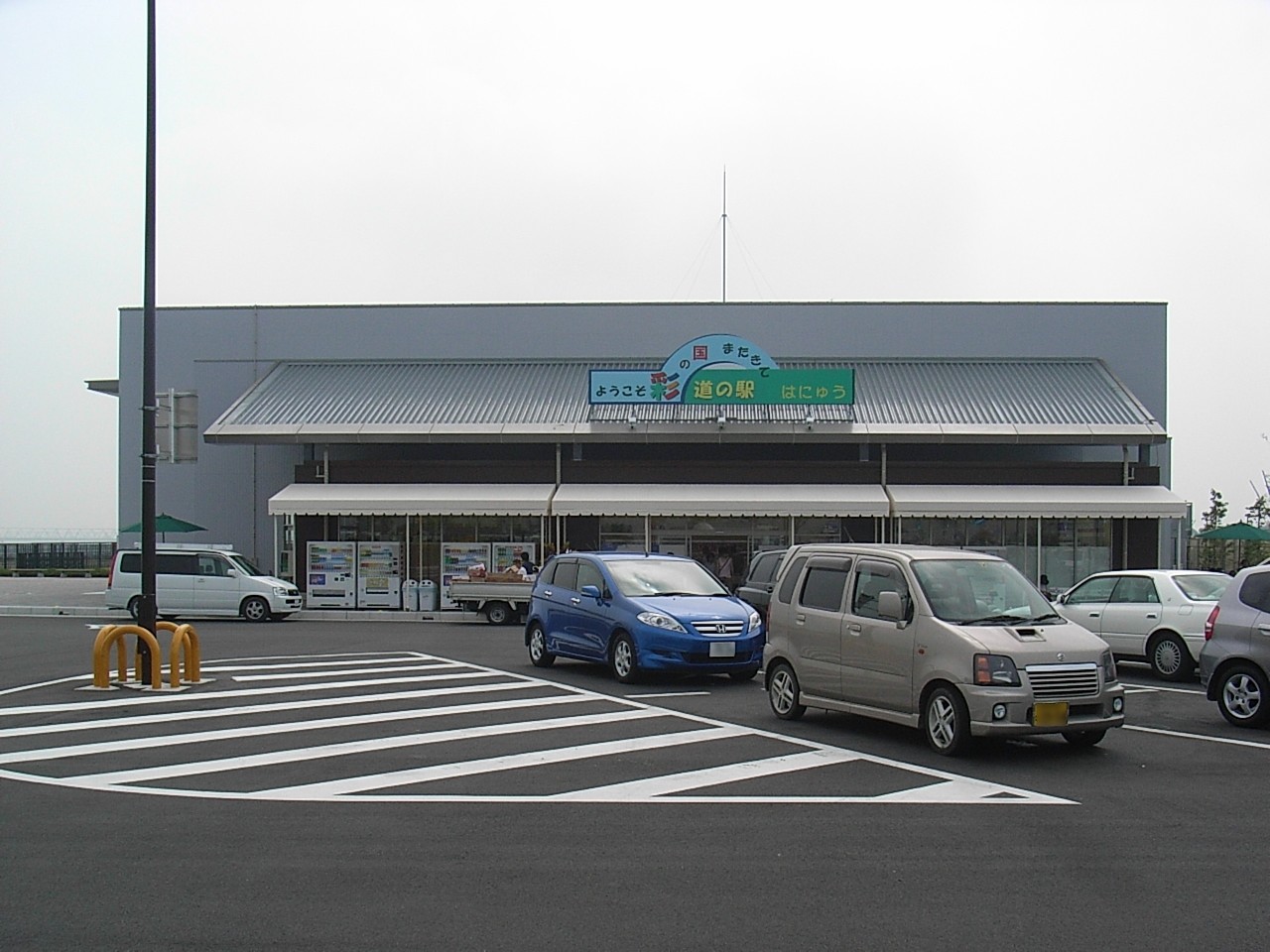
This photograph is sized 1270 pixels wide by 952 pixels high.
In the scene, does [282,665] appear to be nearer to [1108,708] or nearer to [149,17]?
[149,17]

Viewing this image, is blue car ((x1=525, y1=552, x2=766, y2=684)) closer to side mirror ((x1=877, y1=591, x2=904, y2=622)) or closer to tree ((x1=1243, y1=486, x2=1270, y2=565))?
side mirror ((x1=877, y1=591, x2=904, y2=622))

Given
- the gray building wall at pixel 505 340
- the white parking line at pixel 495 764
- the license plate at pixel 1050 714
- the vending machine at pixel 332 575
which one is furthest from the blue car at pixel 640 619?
the gray building wall at pixel 505 340

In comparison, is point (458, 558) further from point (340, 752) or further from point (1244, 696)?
point (1244, 696)

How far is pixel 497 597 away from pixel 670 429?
7.55m

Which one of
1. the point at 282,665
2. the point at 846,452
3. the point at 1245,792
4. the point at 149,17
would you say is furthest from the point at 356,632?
the point at 1245,792

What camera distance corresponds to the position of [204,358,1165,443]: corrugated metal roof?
1275 inches

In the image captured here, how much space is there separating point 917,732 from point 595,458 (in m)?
23.4

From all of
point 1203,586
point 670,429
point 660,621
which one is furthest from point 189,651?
point 670,429

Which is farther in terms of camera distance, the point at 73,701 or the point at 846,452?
the point at 846,452

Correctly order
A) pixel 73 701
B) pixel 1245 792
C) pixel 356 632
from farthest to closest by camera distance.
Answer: pixel 356 632 < pixel 73 701 < pixel 1245 792

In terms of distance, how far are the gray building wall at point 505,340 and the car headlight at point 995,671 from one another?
28.1 metres

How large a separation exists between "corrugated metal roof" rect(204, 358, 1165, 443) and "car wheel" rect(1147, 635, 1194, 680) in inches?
625

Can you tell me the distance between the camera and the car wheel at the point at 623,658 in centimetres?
1516

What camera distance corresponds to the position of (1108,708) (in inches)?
396
